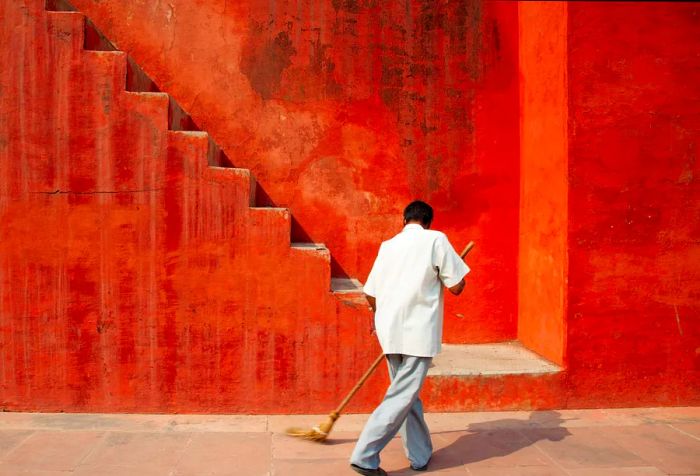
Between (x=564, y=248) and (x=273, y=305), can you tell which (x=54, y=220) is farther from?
(x=564, y=248)

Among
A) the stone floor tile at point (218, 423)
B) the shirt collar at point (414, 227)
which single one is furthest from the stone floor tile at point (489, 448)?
the shirt collar at point (414, 227)

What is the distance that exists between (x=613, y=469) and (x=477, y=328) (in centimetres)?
226

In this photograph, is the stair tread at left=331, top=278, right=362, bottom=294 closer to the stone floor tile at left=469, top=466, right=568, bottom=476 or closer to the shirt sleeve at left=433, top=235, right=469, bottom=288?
the shirt sleeve at left=433, top=235, right=469, bottom=288

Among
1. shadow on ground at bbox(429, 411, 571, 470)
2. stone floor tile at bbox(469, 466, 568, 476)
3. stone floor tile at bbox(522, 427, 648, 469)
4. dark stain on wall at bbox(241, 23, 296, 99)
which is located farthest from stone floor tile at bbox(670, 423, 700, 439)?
dark stain on wall at bbox(241, 23, 296, 99)

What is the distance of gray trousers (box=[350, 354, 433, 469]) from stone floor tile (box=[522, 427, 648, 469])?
929 mm

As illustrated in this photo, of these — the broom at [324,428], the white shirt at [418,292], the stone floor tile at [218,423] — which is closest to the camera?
the white shirt at [418,292]

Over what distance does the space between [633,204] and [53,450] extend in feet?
14.9

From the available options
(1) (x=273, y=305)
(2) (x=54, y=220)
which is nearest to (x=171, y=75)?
(2) (x=54, y=220)

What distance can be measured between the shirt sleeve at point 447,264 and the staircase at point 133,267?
4.08 feet

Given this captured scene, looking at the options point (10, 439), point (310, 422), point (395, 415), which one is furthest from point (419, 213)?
point (10, 439)

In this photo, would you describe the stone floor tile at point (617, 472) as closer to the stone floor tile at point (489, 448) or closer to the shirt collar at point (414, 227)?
the stone floor tile at point (489, 448)

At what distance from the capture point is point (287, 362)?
18.2ft

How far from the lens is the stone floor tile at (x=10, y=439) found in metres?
4.73

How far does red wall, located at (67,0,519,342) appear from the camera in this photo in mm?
6457
